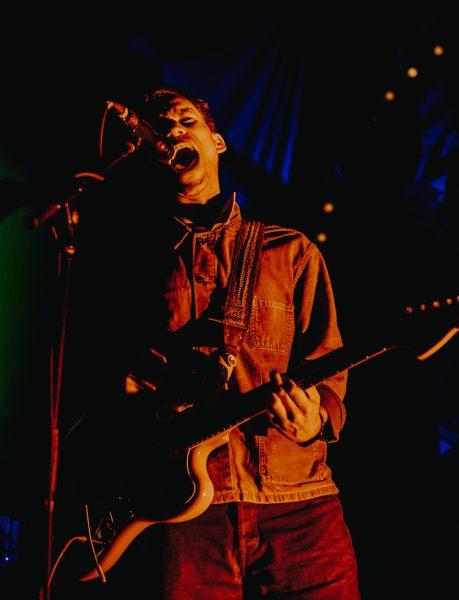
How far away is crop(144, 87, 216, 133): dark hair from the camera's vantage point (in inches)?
103

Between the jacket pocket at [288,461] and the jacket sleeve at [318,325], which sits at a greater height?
the jacket sleeve at [318,325]

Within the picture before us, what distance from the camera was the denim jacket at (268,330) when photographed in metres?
1.77

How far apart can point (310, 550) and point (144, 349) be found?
1.06m

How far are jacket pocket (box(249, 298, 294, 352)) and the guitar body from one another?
0.44m

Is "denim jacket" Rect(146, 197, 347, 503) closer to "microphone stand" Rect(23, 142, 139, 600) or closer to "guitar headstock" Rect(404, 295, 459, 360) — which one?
"guitar headstock" Rect(404, 295, 459, 360)

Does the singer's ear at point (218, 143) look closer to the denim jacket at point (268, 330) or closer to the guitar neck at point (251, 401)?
the denim jacket at point (268, 330)

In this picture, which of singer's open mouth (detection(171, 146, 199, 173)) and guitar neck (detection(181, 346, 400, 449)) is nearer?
guitar neck (detection(181, 346, 400, 449))

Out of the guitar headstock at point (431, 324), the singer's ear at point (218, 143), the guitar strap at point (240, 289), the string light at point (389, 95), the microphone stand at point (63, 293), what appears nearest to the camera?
the microphone stand at point (63, 293)

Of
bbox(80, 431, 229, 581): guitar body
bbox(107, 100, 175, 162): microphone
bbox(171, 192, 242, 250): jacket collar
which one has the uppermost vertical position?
bbox(171, 192, 242, 250): jacket collar

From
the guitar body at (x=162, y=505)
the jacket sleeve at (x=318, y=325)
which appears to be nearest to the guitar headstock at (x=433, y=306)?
the jacket sleeve at (x=318, y=325)

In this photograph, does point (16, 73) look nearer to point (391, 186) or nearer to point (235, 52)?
point (235, 52)

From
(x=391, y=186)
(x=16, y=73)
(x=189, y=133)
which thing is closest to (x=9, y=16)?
(x=16, y=73)

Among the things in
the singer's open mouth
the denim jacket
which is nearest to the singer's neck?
the denim jacket

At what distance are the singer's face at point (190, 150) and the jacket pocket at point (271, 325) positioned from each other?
83 centimetres
